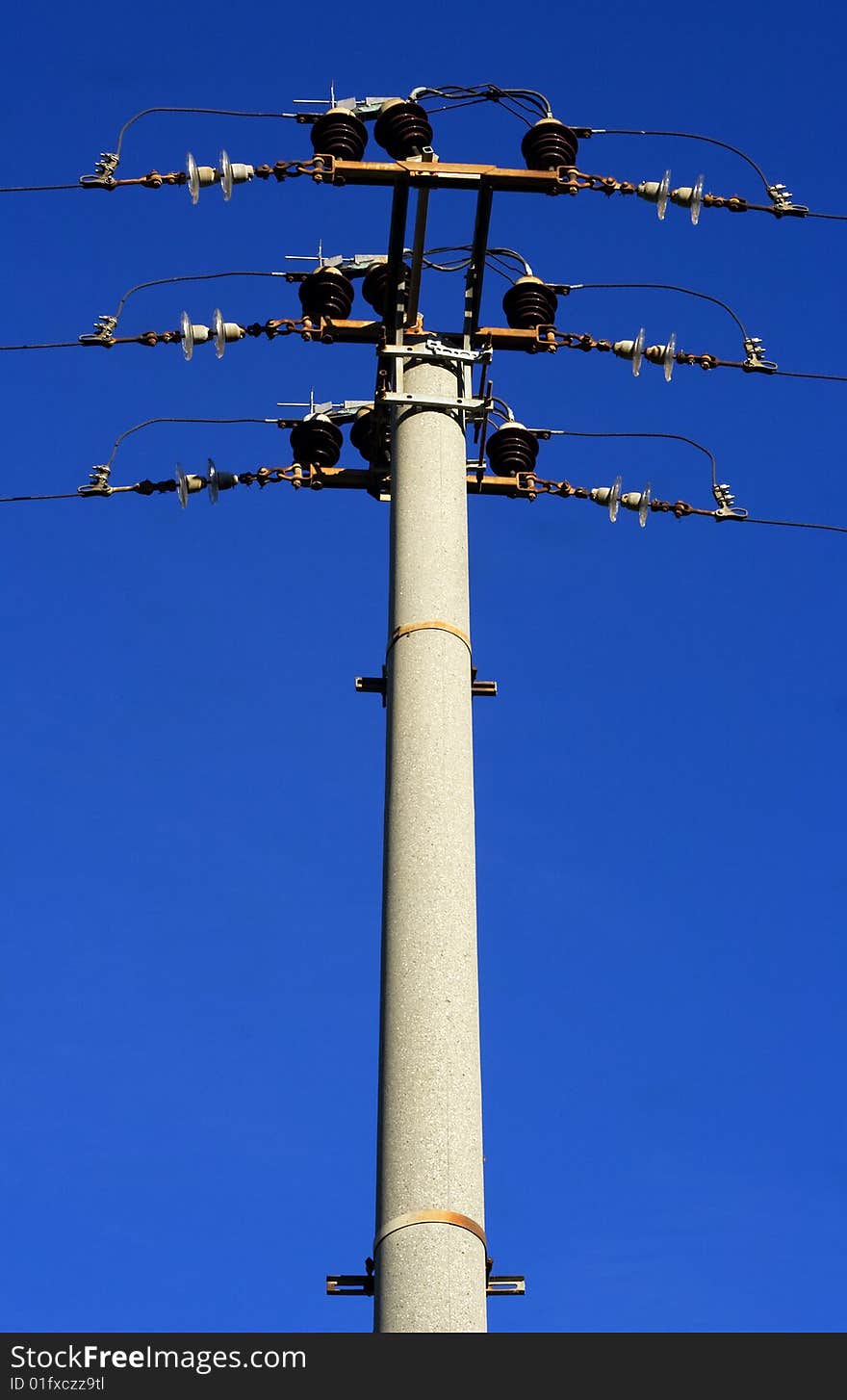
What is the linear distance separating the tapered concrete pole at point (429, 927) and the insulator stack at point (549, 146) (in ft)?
7.90

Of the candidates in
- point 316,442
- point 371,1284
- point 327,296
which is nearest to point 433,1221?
point 371,1284

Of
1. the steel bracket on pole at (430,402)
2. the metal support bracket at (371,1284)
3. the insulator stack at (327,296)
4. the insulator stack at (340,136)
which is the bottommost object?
the metal support bracket at (371,1284)

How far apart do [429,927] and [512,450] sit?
562 centimetres

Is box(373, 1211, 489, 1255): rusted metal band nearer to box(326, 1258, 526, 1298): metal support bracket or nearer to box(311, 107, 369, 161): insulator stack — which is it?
box(326, 1258, 526, 1298): metal support bracket

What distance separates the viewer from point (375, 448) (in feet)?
56.0

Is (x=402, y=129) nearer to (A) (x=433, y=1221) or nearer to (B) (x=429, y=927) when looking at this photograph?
(B) (x=429, y=927)

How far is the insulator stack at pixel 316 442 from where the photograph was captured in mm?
17375

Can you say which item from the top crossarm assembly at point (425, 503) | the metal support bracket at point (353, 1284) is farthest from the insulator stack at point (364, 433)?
the metal support bracket at point (353, 1284)

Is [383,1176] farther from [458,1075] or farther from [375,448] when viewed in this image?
[375,448]

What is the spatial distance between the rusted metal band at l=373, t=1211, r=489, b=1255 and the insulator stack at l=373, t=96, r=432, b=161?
834 centimetres

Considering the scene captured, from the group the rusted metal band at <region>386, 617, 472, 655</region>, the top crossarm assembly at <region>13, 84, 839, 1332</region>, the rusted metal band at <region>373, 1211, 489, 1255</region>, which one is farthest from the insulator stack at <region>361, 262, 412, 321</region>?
the rusted metal band at <region>373, 1211, 489, 1255</region>

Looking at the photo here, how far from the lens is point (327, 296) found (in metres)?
17.5

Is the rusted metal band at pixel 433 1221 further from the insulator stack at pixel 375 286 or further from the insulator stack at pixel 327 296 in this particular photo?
the insulator stack at pixel 375 286
